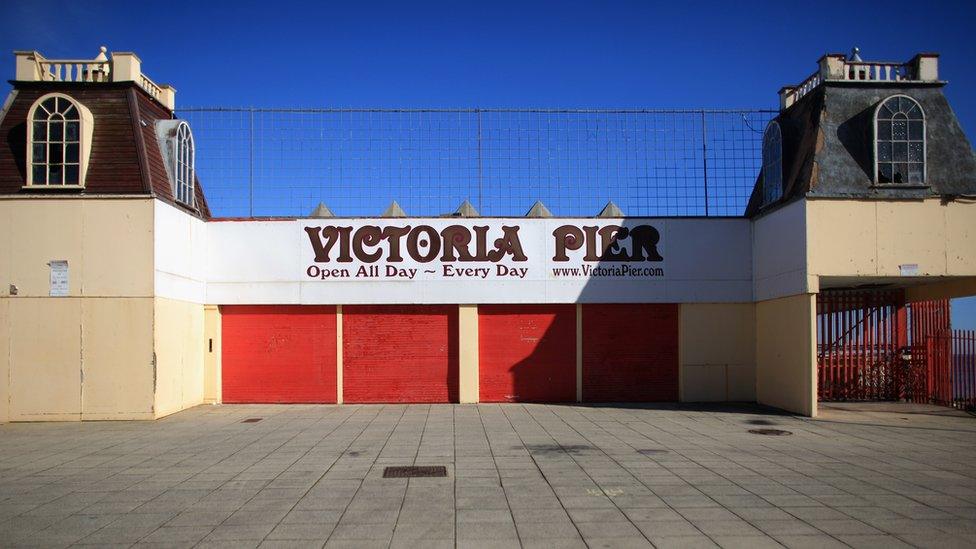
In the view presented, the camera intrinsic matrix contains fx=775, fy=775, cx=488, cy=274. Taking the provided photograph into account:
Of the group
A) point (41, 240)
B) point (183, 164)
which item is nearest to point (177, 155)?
point (183, 164)

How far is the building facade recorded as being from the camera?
17328 mm

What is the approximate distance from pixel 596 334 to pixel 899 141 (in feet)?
28.3

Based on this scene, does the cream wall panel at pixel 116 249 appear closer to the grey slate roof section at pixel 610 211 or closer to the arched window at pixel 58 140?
the arched window at pixel 58 140

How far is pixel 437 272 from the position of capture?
20703 mm

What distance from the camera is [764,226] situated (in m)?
20.3

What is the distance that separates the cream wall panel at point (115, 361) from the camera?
17203 mm

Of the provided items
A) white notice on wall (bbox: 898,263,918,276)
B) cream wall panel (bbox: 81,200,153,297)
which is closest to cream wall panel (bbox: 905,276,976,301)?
white notice on wall (bbox: 898,263,918,276)

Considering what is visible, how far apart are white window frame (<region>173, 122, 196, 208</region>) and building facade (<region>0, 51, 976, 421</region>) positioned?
0.08 metres

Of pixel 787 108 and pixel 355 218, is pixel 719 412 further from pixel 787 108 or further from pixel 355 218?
pixel 355 218

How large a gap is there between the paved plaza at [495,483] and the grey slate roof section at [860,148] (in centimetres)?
521

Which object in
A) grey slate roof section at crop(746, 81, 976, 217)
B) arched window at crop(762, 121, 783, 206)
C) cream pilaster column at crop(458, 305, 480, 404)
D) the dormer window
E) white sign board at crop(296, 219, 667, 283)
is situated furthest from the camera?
white sign board at crop(296, 219, 667, 283)

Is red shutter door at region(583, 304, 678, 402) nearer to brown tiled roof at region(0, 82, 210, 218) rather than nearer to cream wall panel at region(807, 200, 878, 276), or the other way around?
cream wall panel at region(807, 200, 878, 276)

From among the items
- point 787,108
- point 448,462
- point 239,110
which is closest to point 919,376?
point 787,108

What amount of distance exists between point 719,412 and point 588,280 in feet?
15.7
